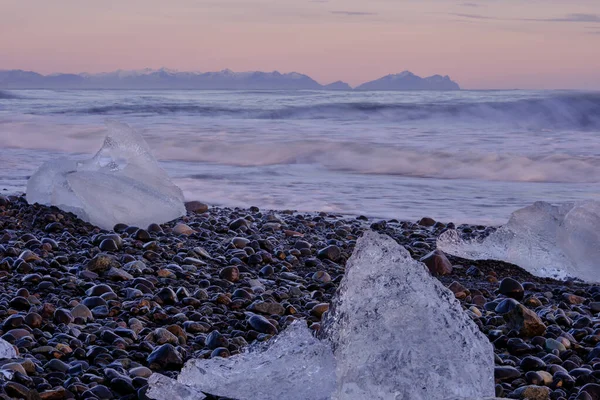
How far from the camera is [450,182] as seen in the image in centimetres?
1097

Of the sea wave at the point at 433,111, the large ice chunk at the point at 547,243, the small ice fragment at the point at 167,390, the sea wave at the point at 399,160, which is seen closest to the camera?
the small ice fragment at the point at 167,390

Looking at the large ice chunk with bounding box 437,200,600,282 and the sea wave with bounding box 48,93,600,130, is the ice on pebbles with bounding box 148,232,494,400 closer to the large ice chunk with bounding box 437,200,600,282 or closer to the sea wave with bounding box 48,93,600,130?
the large ice chunk with bounding box 437,200,600,282

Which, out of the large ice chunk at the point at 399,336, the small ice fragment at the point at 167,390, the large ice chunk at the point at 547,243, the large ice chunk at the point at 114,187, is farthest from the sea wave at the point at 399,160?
the small ice fragment at the point at 167,390

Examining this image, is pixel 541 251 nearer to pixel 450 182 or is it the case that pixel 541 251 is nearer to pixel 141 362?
pixel 141 362

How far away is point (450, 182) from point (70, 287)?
808 centimetres

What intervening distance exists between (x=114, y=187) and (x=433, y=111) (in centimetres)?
1854

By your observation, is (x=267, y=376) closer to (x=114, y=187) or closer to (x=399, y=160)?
(x=114, y=187)

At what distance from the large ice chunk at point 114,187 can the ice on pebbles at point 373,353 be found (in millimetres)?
3306

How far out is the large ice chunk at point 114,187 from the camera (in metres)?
5.48

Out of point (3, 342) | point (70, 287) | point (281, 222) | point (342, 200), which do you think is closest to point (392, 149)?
point (342, 200)

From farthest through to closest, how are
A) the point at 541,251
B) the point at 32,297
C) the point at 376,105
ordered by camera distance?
the point at 376,105 → the point at 541,251 → the point at 32,297

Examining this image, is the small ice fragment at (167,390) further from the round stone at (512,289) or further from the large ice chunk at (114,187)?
the large ice chunk at (114,187)

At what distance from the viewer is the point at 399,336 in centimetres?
217

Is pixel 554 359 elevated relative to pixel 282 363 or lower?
lower
